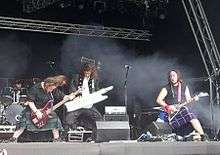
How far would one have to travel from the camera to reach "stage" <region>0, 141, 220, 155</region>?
6784mm

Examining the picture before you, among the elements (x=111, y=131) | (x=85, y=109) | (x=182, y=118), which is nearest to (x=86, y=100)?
(x=85, y=109)

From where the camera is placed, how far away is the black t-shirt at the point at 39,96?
10789mm

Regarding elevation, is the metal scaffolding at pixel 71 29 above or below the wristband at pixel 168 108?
→ above

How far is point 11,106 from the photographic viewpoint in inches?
418

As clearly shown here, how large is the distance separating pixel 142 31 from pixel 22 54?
12.0 feet

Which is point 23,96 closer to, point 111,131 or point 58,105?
point 58,105

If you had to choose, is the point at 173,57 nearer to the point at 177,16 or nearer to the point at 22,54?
the point at 177,16

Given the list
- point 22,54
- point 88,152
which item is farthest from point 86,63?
point 88,152

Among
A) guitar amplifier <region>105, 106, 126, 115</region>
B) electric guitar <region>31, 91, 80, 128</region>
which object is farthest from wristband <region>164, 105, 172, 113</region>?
electric guitar <region>31, 91, 80, 128</region>

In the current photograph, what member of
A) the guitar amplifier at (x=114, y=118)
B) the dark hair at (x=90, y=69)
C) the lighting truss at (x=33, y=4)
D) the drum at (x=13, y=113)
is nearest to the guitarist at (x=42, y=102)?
the drum at (x=13, y=113)

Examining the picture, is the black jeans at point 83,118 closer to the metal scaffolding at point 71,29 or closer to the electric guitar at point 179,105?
the electric guitar at point 179,105

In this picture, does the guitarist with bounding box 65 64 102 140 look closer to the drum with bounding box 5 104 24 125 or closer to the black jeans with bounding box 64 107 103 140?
the black jeans with bounding box 64 107 103 140

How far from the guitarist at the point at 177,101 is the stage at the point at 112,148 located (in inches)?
118

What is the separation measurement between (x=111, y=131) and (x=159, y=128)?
1777mm
